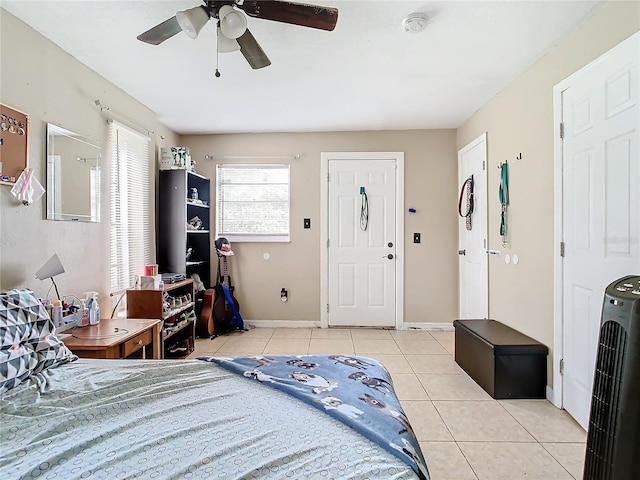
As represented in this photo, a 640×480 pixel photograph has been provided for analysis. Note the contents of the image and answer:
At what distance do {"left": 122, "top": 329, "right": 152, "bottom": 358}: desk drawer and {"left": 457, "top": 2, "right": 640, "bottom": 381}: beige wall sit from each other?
2884 mm

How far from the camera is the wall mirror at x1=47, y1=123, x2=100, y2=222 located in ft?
7.42

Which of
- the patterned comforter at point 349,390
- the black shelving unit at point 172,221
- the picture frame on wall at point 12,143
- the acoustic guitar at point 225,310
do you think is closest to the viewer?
the patterned comforter at point 349,390

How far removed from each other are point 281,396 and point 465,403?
5.75ft

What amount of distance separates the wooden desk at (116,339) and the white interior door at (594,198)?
9.38 ft

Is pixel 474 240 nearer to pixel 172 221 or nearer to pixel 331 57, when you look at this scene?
pixel 331 57

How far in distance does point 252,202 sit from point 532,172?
3121 mm

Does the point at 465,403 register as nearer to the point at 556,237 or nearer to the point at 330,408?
the point at 556,237

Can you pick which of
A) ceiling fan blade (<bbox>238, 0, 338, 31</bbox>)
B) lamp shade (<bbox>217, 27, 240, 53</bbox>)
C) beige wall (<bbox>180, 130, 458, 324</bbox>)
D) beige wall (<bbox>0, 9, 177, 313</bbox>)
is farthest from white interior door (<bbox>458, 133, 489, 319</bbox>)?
beige wall (<bbox>0, 9, 177, 313</bbox>)

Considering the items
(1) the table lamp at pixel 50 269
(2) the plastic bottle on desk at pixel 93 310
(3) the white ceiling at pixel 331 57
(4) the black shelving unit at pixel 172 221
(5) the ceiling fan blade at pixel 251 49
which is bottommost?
(2) the plastic bottle on desk at pixel 93 310

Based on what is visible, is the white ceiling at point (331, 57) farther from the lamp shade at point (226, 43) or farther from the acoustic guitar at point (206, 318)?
the acoustic guitar at point (206, 318)

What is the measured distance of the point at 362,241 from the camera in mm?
4355

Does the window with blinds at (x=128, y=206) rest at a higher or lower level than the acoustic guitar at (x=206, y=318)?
higher

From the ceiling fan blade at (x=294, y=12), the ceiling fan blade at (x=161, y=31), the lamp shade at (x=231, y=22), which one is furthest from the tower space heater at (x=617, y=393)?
the ceiling fan blade at (x=161, y=31)

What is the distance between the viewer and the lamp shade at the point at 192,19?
1.55 meters
